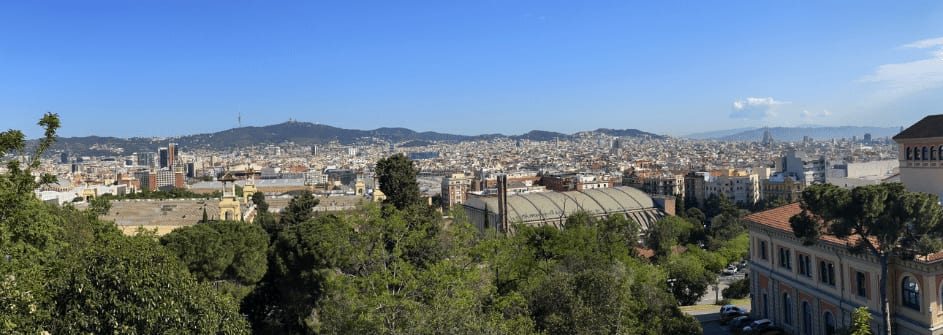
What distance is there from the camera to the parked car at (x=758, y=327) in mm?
21219

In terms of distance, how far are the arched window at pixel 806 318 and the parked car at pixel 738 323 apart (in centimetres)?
265

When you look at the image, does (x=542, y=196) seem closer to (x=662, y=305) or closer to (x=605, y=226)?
(x=605, y=226)

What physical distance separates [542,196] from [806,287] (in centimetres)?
4276

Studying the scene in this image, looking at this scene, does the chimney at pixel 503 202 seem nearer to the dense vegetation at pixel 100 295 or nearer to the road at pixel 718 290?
the road at pixel 718 290

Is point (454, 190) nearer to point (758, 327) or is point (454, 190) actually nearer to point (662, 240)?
point (662, 240)

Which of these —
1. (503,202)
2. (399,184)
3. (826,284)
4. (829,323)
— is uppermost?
(399,184)

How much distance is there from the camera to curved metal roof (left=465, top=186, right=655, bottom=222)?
2265 inches

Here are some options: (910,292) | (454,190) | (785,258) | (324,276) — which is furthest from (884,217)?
(454,190)

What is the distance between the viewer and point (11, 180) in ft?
35.0

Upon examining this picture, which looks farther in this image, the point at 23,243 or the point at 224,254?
the point at 224,254

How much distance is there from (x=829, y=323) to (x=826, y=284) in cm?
110

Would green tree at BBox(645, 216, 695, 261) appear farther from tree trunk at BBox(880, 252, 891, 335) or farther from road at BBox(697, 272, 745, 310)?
tree trunk at BBox(880, 252, 891, 335)

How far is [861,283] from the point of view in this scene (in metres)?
17.0

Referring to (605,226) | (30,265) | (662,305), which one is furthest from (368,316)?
(605,226)
